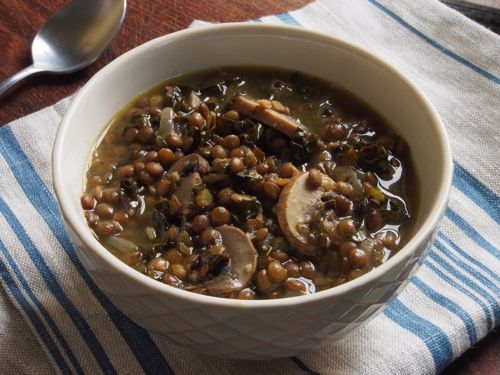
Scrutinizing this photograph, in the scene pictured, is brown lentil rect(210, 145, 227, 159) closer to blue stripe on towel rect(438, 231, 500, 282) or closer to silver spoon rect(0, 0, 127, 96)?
blue stripe on towel rect(438, 231, 500, 282)

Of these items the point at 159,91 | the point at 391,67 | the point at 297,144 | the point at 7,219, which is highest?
the point at 391,67

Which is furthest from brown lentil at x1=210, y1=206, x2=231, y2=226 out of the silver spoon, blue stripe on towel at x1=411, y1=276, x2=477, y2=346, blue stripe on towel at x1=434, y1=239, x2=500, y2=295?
the silver spoon

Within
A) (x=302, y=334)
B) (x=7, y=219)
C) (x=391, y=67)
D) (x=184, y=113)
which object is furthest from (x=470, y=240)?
(x=7, y=219)

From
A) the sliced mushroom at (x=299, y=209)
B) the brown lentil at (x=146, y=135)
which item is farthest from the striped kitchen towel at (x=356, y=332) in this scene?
the brown lentil at (x=146, y=135)

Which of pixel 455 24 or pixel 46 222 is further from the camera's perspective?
pixel 455 24

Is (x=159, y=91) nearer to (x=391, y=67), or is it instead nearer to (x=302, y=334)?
(x=391, y=67)

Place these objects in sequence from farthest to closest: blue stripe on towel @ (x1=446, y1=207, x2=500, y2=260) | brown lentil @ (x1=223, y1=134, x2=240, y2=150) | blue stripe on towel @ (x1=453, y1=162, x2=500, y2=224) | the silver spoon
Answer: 1. the silver spoon
2. blue stripe on towel @ (x1=453, y1=162, x2=500, y2=224)
3. blue stripe on towel @ (x1=446, y1=207, x2=500, y2=260)
4. brown lentil @ (x1=223, y1=134, x2=240, y2=150)

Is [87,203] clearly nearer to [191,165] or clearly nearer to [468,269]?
[191,165]

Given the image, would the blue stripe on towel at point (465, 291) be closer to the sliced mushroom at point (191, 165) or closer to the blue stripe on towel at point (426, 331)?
the blue stripe on towel at point (426, 331)
